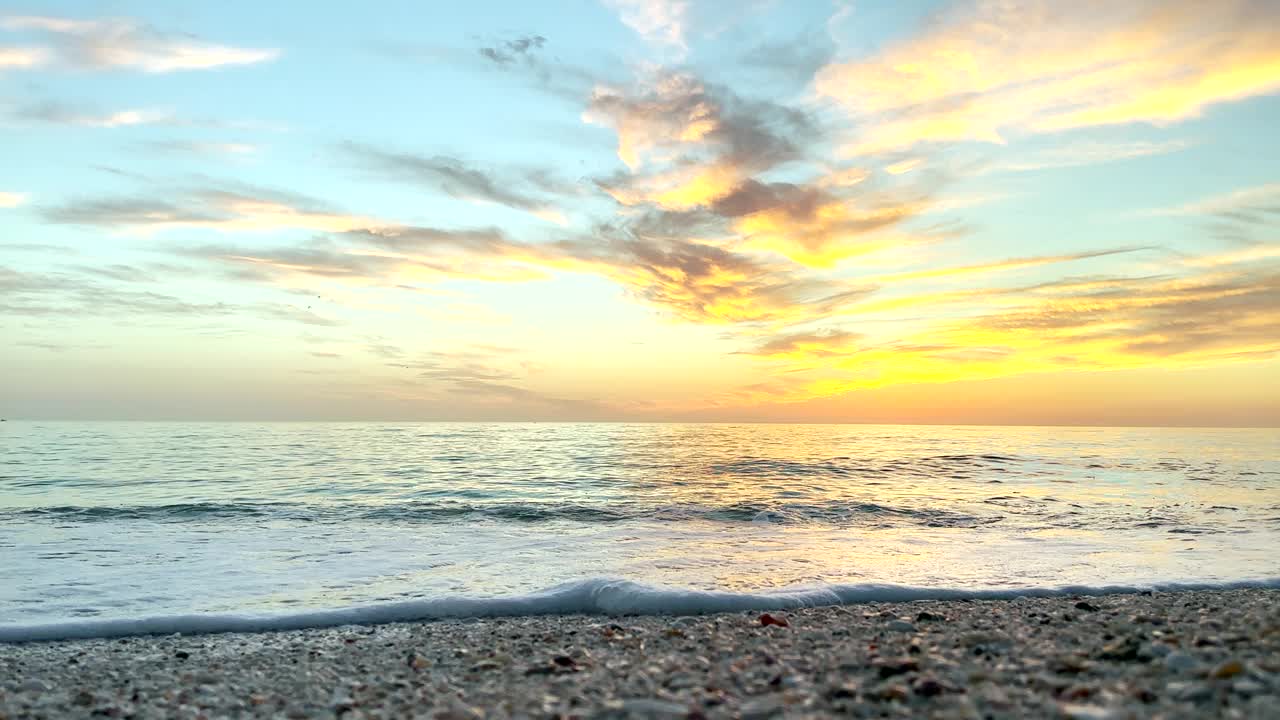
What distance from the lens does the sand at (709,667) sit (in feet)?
15.1

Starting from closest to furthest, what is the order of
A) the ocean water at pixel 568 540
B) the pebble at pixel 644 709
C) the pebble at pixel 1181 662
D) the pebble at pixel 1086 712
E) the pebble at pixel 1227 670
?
the pebble at pixel 1086 712, the pebble at pixel 1227 670, the pebble at pixel 644 709, the pebble at pixel 1181 662, the ocean water at pixel 568 540

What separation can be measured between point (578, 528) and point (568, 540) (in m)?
1.95

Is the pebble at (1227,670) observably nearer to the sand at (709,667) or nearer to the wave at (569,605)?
the sand at (709,667)

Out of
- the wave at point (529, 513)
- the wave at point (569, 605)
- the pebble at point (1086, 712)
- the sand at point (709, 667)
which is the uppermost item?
the pebble at point (1086, 712)

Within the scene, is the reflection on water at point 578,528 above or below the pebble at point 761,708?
below

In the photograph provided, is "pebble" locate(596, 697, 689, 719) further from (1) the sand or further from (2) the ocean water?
(2) the ocean water

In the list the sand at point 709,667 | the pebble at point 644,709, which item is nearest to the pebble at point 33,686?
the sand at point 709,667

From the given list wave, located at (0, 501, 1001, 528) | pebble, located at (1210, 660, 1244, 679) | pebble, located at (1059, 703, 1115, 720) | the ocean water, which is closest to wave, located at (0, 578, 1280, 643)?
the ocean water

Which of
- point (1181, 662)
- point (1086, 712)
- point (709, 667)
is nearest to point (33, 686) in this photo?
point (709, 667)

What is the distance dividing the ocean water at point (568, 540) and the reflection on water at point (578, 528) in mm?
93

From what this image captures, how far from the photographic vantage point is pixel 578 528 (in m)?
18.5

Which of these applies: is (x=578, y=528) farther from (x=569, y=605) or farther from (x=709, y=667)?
(x=709, y=667)

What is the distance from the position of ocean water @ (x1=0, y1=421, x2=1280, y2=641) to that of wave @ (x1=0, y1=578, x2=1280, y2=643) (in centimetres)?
3

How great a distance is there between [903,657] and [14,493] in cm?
3051
